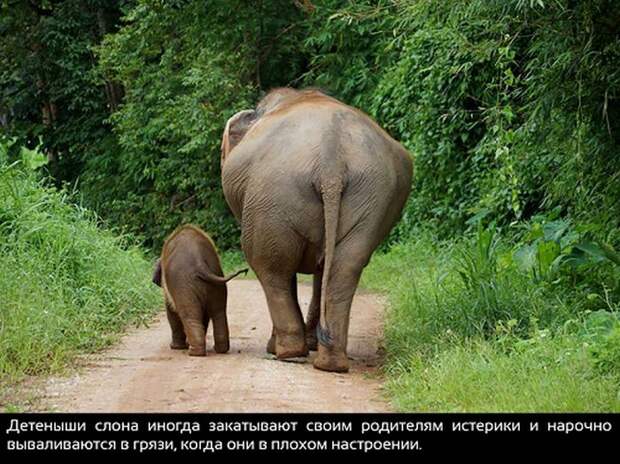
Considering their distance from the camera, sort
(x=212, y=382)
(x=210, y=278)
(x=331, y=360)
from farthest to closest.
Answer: (x=210, y=278)
(x=331, y=360)
(x=212, y=382)

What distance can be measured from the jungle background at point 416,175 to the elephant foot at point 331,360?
1.27 feet

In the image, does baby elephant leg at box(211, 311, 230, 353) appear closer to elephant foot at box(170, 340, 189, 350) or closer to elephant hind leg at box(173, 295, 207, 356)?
elephant hind leg at box(173, 295, 207, 356)

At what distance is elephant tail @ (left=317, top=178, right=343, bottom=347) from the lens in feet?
28.5

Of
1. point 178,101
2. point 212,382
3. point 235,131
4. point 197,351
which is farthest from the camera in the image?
point 178,101

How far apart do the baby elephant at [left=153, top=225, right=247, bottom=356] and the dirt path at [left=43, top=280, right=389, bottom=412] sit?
17cm

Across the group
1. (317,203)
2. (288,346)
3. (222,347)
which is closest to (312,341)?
(222,347)

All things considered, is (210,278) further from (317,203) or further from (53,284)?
(53,284)

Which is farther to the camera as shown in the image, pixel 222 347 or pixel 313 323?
pixel 313 323

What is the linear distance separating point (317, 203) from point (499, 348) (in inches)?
61.4

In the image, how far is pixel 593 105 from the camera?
31.7 feet

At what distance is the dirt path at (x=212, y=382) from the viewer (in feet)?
24.0

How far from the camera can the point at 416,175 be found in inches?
685

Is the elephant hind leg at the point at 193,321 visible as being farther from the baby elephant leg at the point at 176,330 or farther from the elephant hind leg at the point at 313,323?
the elephant hind leg at the point at 313,323

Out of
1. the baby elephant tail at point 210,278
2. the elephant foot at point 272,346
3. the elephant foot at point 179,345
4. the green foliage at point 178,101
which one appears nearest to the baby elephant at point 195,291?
the baby elephant tail at point 210,278
